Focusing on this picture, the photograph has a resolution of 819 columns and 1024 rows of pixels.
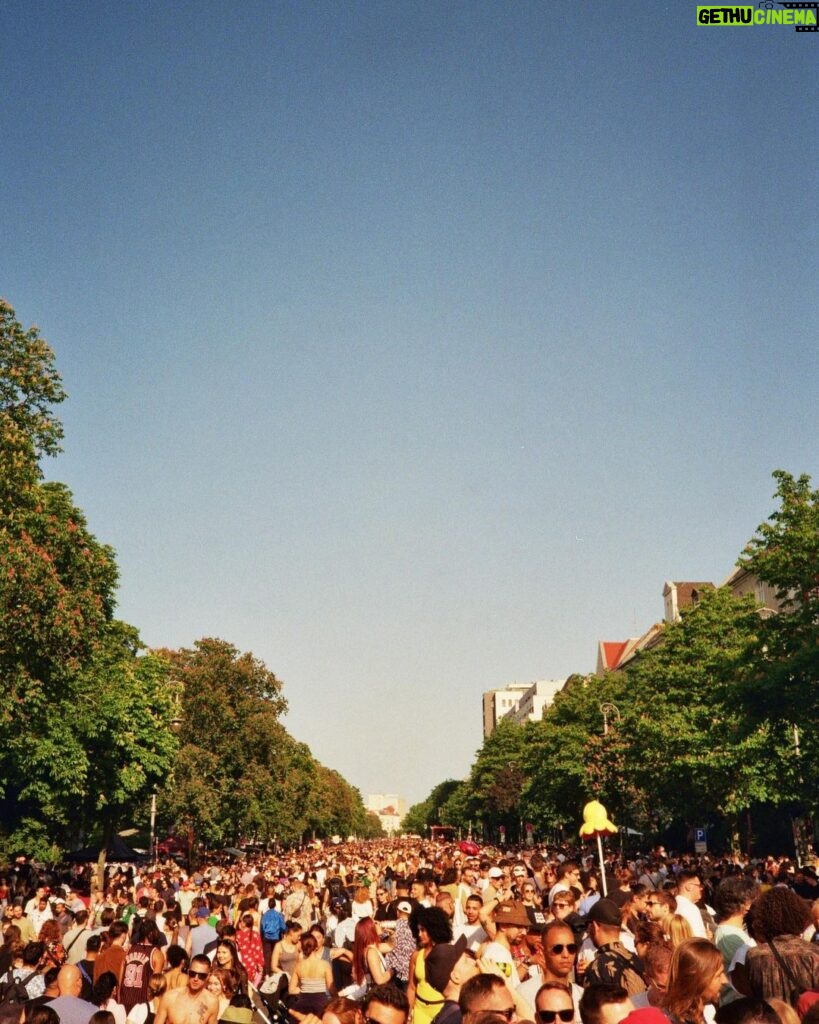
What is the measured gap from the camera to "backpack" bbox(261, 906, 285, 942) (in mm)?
15500

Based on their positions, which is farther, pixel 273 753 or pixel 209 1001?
pixel 273 753

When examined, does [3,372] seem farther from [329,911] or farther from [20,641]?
[329,911]

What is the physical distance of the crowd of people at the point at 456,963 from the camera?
512cm

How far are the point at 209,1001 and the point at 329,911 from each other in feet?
37.2

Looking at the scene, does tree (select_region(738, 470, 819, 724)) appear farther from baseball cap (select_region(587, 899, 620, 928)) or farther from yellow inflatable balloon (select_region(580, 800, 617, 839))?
baseball cap (select_region(587, 899, 620, 928))

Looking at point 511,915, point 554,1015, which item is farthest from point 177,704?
point 554,1015

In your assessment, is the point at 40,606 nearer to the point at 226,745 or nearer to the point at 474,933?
the point at 474,933

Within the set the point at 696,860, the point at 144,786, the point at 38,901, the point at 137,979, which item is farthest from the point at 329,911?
the point at 144,786

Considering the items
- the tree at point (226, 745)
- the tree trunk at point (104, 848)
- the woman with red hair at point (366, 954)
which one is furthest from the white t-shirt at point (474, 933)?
the tree at point (226, 745)

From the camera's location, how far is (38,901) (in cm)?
1892

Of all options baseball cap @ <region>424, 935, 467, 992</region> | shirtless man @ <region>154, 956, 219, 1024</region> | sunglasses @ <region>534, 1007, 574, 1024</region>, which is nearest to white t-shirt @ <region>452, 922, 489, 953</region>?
shirtless man @ <region>154, 956, 219, 1024</region>

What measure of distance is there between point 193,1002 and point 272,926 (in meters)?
6.95

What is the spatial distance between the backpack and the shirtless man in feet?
22.1

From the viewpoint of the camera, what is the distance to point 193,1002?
29.3 feet
